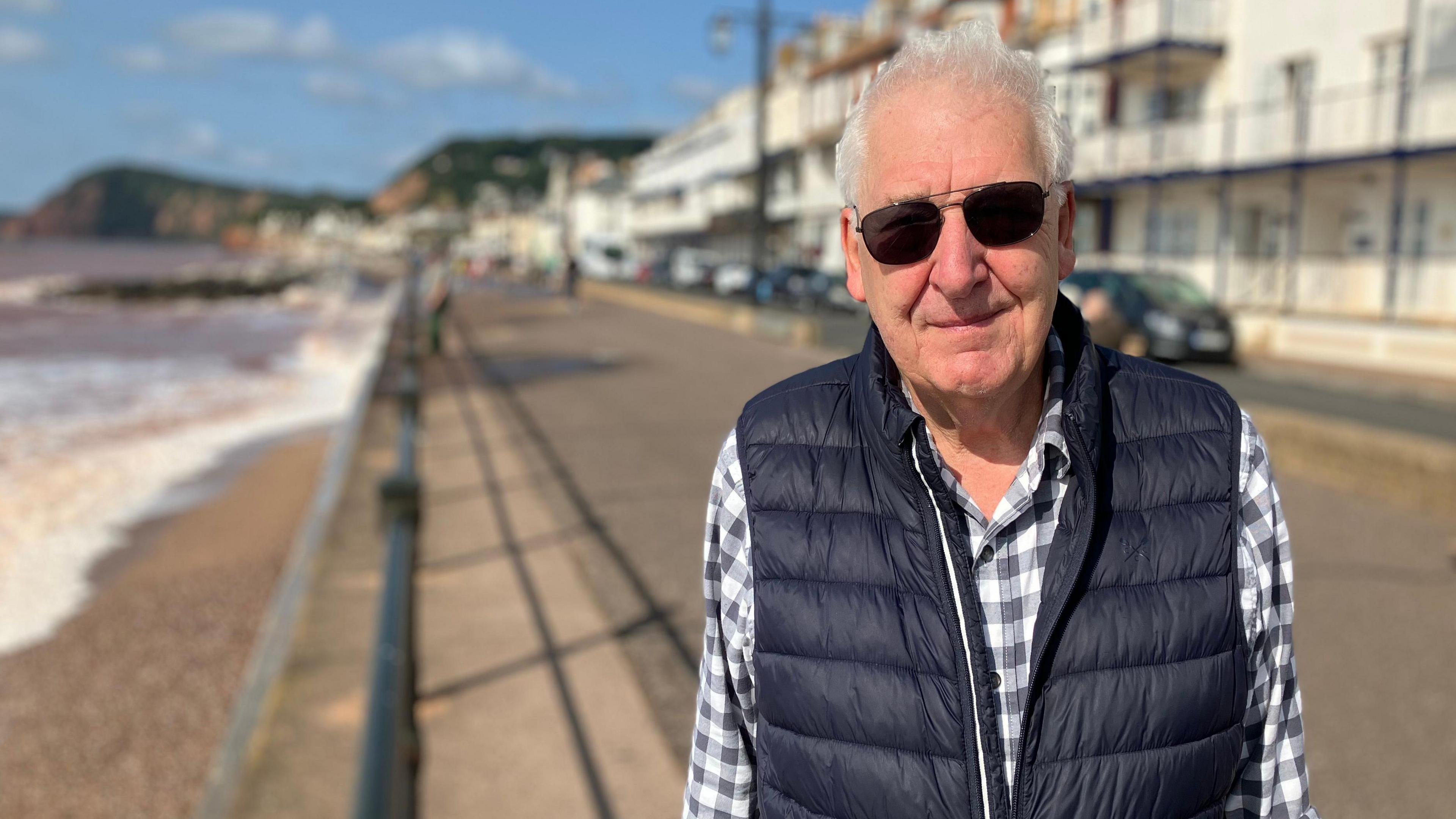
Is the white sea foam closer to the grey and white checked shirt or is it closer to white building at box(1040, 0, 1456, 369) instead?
the grey and white checked shirt

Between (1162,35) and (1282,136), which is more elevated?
(1162,35)

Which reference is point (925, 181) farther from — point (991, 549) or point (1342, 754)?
point (1342, 754)

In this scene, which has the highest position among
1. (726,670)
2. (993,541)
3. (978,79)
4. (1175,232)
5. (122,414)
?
(978,79)

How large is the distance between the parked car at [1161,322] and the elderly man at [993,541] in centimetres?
1810

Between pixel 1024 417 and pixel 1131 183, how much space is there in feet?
97.1

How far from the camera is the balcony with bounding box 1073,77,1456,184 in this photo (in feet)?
70.2

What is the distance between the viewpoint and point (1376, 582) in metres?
6.75

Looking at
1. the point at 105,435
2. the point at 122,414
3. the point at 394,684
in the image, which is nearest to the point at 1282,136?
the point at 105,435

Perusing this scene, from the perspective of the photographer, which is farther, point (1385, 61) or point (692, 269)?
point (692, 269)

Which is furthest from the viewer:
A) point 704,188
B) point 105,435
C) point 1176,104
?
point 704,188

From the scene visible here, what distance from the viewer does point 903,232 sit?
5.37 ft

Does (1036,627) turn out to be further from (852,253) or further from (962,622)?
(852,253)

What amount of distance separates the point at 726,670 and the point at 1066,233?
2.74 feet

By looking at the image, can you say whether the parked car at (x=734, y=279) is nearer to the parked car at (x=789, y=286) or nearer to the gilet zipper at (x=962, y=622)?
the parked car at (x=789, y=286)
